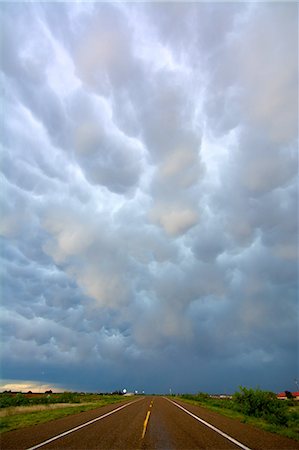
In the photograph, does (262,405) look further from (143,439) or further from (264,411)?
(143,439)

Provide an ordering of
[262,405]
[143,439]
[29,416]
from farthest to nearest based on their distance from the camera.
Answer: [262,405]
[29,416]
[143,439]

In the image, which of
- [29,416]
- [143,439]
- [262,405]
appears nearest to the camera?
[143,439]

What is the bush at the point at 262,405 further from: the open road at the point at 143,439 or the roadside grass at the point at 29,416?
the roadside grass at the point at 29,416

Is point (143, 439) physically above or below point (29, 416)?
below

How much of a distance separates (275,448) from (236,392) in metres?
20.9

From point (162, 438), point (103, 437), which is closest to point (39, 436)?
point (103, 437)

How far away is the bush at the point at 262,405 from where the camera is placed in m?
20.6

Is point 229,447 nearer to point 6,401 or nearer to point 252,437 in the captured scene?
point 252,437

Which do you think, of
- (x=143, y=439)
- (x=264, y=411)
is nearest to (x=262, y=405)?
(x=264, y=411)

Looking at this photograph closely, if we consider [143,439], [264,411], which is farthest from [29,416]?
[264,411]

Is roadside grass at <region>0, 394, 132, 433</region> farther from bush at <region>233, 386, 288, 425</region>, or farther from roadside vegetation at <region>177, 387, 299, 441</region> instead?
bush at <region>233, 386, 288, 425</region>

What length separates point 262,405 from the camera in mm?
24734

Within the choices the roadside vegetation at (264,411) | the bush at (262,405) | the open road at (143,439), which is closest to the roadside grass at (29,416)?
the open road at (143,439)

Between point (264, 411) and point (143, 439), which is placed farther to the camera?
point (264, 411)
